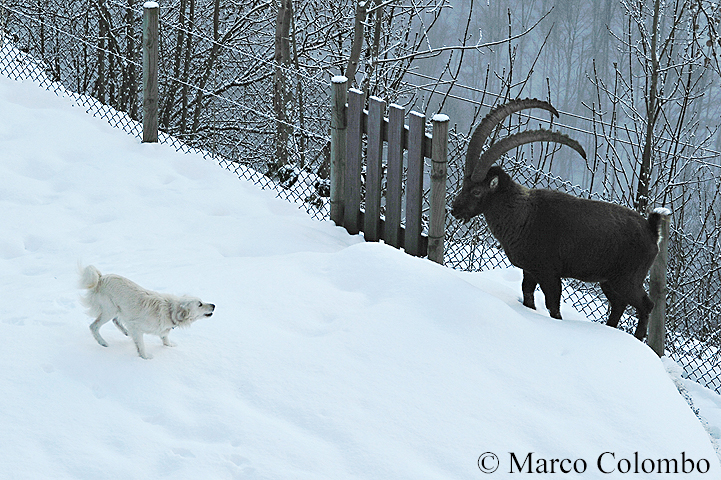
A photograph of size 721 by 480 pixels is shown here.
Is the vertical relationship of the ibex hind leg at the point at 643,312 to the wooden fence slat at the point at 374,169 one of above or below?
below

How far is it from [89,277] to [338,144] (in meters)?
3.36

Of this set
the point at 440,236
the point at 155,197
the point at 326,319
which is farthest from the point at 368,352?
the point at 155,197

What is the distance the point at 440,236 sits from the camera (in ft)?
22.4

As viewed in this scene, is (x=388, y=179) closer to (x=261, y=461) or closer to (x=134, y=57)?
(x=261, y=461)

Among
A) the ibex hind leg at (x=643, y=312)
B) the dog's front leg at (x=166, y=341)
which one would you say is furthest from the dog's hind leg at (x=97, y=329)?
the ibex hind leg at (x=643, y=312)

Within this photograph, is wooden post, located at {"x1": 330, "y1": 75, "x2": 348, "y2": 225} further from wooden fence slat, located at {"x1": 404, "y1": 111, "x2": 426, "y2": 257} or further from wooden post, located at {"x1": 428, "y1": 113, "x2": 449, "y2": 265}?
wooden post, located at {"x1": 428, "y1": 113, "x2": 449, "y2": 265}

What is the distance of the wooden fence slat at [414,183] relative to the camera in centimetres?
661

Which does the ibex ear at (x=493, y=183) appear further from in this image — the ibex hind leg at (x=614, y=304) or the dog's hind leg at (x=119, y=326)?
the dog's hind leg at (x=119, y=326)

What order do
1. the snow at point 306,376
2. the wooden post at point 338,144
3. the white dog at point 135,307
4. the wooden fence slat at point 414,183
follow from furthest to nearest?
1. the wooden post at point 338,144
2. the wooden fence slat at point 414,183
3. the white dog at point 135,307
4. the snow at point 306,376

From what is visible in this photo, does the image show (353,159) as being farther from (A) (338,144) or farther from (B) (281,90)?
(B) (281,90)

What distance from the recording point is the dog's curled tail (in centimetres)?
442

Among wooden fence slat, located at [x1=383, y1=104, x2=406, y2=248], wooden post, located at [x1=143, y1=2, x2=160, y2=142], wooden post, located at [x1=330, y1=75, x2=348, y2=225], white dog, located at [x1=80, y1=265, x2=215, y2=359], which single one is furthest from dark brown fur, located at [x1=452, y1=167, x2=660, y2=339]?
wooden post, located at [x1=143, y1=2, x2=160, y2=142]

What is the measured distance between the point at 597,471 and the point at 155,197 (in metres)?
5.02

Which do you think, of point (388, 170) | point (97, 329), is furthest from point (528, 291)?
point (97, 329)
